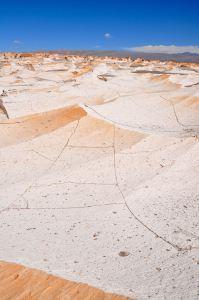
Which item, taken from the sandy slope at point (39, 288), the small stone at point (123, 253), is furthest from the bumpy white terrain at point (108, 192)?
the sandy slope at point (39, 288)

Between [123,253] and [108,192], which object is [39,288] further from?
[108,192]

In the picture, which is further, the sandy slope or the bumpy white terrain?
the bumpy white terrain

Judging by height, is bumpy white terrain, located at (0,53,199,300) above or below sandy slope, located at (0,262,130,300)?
below

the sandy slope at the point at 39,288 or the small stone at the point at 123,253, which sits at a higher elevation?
the sandy slope at the point at 39,288

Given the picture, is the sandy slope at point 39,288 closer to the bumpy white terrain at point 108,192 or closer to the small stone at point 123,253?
the bumpy white terrain at point 108,192

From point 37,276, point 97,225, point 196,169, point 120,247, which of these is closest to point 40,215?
point 97,225

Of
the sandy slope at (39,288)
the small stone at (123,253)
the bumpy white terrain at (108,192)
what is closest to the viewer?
the sandy slope at (39,288)

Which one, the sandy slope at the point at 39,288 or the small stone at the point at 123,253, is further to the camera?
the small stone at the point at 123,253

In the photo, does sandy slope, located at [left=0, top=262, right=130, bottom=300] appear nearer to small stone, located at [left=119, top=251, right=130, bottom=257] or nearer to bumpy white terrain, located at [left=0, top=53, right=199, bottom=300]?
bumpy white terrain, located at [left=0, top=53, right=199, bottom=300]

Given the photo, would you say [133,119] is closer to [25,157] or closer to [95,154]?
[95,154]

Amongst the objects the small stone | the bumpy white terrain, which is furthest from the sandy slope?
the small stone
